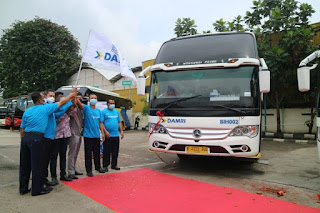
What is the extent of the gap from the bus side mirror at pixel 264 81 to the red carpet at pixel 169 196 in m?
2.11

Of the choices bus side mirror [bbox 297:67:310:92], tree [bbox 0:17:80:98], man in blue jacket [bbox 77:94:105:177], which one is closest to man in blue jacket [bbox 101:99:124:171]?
man in blue jacket [bbox 77:94:105:177]

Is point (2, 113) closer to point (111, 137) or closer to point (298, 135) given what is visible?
point (111, 137)

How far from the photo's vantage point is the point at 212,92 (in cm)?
542

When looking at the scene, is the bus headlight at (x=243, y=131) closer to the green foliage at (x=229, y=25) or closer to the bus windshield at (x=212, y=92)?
the bus windshield at (x=212, y=92)

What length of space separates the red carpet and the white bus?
2.72 feet

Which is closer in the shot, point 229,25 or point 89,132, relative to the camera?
point 89,132

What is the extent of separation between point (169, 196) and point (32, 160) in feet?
7.42

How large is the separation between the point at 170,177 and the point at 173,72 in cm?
231

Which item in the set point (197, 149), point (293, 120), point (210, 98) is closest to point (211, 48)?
point (210, 98)

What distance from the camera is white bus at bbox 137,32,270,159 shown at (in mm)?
5156

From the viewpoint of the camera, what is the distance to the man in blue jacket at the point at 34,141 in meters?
4.10

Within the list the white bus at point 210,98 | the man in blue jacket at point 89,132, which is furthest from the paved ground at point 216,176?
the man in blue jacket at point 89,132

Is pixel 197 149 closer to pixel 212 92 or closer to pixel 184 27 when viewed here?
pixel 212 92

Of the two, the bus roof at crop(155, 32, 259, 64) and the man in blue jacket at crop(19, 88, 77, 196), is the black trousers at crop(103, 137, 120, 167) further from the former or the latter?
the bus roof at crop(155, 32, 259, 64)
